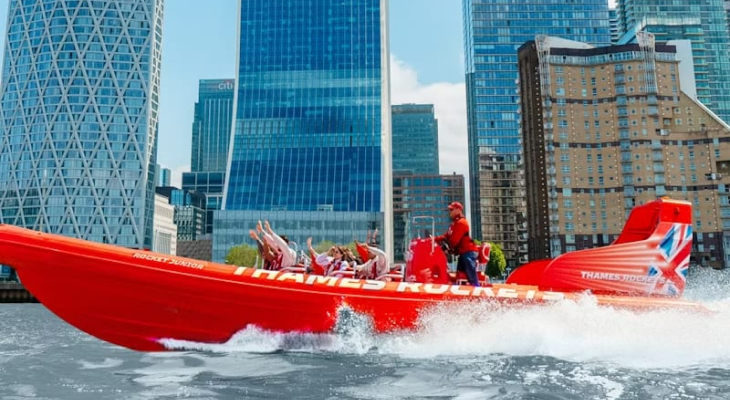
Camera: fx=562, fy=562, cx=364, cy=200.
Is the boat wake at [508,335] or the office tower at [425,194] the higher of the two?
the office tower at [425,194]

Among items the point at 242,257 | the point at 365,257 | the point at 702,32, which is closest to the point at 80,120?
the point at 242,257

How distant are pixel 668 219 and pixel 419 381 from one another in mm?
5981

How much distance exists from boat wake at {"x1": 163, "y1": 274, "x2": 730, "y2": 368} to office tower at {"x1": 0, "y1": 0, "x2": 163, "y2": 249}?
97.9 metres

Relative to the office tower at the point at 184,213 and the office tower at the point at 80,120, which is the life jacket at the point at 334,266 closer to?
the office tower at the point at 80,120

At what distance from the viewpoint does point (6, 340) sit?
44.8ft

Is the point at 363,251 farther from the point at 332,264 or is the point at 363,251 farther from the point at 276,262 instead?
the point at 276,262

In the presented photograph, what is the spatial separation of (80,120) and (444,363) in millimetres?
106023

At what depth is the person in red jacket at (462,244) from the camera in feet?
33.1

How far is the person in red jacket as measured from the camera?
33.1ft

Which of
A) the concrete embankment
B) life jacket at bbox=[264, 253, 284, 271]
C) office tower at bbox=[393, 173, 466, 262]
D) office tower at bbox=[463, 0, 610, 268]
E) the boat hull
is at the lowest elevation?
the concrete embankment

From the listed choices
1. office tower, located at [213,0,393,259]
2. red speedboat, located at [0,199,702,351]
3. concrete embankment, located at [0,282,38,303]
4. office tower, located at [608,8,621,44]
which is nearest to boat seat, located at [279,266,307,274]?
red speedboat, located at [0,199,702,351]

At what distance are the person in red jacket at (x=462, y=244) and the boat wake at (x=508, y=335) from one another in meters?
0.89

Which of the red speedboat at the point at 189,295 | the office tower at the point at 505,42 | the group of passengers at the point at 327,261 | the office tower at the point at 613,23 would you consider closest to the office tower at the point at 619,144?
the office tower at the point at 505,42

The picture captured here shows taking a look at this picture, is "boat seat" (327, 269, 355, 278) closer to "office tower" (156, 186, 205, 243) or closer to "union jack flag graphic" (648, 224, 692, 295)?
"union jack flag graphic" (648, 224, 692, 295)
